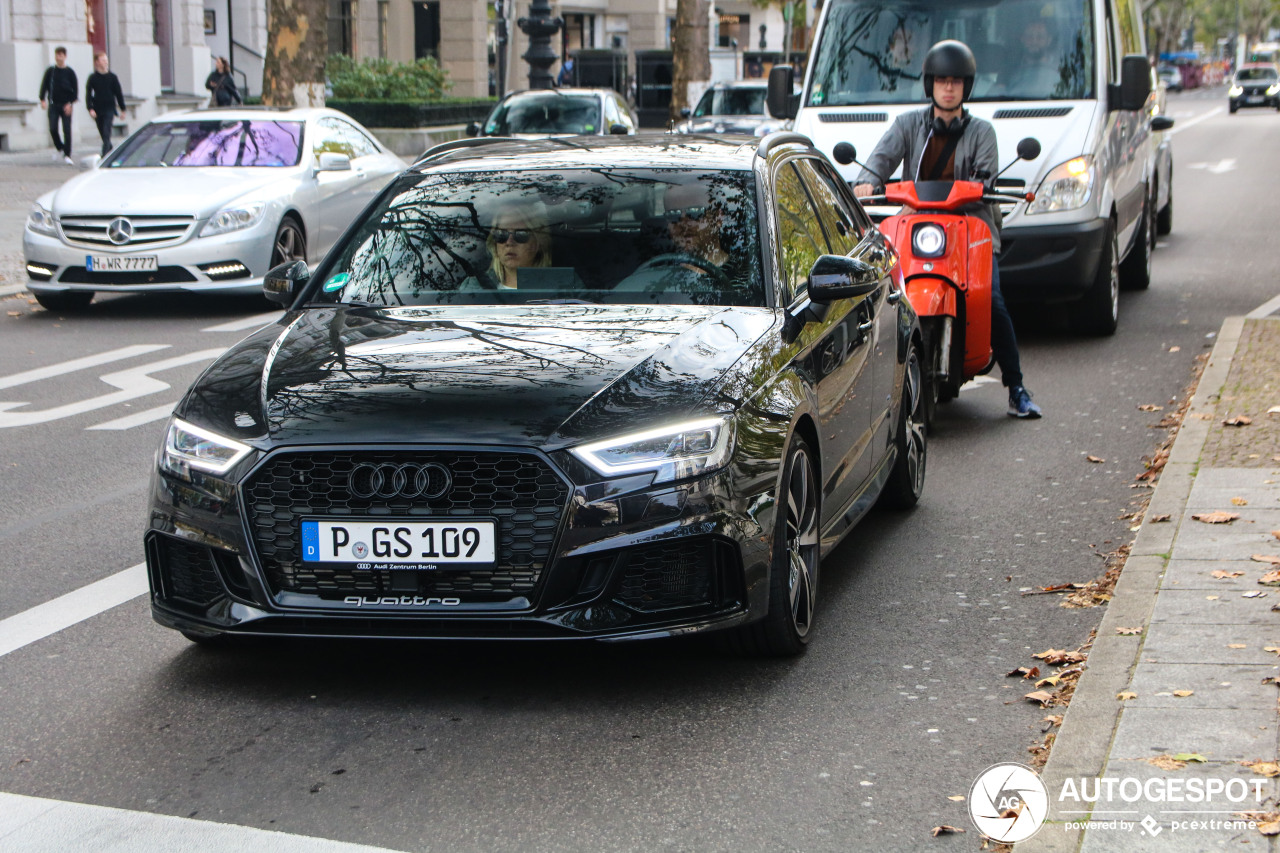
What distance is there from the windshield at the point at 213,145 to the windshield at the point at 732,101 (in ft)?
51.0

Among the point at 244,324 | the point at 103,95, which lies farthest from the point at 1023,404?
the point at 103,95

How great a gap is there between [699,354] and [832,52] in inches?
317

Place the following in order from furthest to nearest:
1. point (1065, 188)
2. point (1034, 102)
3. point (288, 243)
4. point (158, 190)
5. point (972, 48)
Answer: point (288, 243), point (158, 190), point (972, 48), point (1034, 102), point (1065, 188)

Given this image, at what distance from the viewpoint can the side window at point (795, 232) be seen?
5824 mm

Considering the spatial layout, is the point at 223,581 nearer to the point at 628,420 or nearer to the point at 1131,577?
the point at 628,420

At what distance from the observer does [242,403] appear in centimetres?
489

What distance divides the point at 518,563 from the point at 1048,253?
7.53m

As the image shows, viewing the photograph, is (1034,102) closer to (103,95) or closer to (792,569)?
(792,569)

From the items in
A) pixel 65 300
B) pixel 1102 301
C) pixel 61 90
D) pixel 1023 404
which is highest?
pixel 61 90

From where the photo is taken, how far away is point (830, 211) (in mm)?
6844

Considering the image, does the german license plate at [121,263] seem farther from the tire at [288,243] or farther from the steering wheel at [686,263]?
the steering wheel at [686,263]

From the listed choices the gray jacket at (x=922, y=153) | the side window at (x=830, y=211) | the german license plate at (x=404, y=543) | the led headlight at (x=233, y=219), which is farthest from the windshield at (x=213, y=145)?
the german license plate at (x=404, y=543)

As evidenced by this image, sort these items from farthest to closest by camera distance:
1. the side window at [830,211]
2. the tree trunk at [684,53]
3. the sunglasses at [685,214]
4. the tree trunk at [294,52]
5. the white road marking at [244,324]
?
the tree trunk at [684,53]
the tree trunk at [294,52]
the white road marking at [244,324]
the side window at [830,211]
the sunglasses at [685,214]

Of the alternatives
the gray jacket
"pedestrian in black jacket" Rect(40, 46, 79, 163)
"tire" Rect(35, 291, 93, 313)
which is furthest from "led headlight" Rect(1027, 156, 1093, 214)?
"pedestrian in black jacket" Rect(40, 46, 79, 163)
